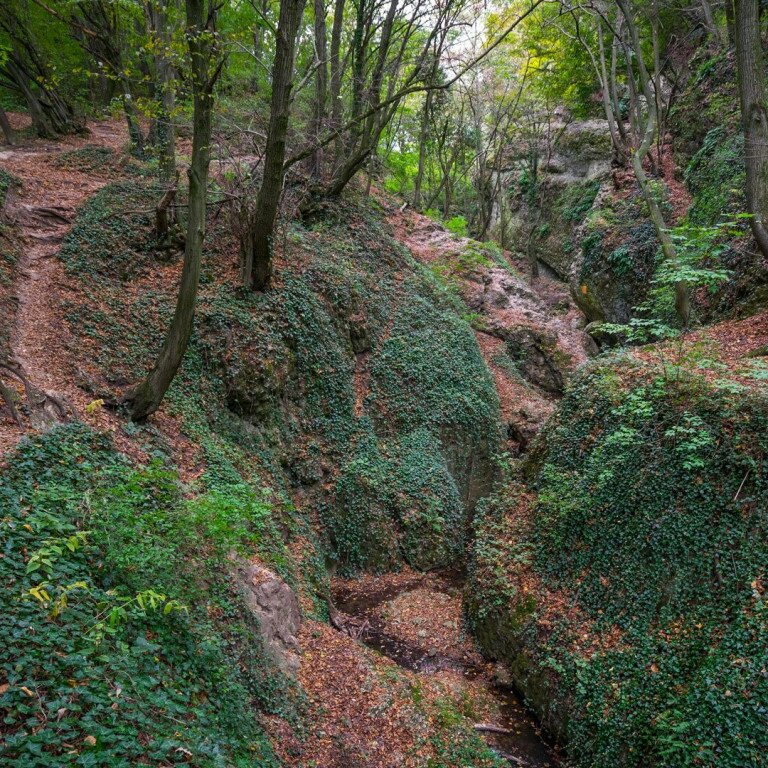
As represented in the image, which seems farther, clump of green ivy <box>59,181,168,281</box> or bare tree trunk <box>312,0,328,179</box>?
bare tree trunk <box>312,0,328,179</box>

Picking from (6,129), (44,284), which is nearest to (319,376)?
(44,284)

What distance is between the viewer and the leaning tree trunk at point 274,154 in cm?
756

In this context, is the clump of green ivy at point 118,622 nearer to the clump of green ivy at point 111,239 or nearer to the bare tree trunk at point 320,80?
the clump of green ivy at point 111,239

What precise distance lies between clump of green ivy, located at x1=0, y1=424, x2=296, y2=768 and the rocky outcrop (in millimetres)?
269

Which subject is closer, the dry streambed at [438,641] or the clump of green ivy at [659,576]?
the clump of green ivy at [659,576]

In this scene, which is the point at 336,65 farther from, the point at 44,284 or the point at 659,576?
the point at 659,576

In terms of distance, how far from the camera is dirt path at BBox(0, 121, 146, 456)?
649cm

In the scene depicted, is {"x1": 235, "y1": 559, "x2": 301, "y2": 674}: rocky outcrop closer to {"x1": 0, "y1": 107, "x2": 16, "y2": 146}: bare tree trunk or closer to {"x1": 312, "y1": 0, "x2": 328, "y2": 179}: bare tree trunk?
{"x1": 312, "y1": 0, "x2": 328, "y2": 179}: bare tree trunk

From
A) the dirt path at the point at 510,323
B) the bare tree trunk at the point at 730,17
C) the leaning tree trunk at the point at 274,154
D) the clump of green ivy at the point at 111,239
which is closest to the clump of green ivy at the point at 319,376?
the clump of green ivy at the point at 111,239

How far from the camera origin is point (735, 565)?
5.82m

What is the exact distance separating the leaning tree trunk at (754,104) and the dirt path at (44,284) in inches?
468

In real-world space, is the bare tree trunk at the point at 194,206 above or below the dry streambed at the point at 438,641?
above

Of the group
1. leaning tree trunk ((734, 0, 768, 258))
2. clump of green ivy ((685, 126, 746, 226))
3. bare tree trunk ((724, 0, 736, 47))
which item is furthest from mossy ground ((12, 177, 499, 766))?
bare tree trunk ((724, 0, 736, 47))

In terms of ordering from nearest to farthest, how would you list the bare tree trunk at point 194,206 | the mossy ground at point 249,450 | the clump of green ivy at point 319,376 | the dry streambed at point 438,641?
the mossy ground at point 249,450 → the bare tree trunk at point 194,206 → the dry streambed at point 438,641 → the clump of green ivy at point 319,376
